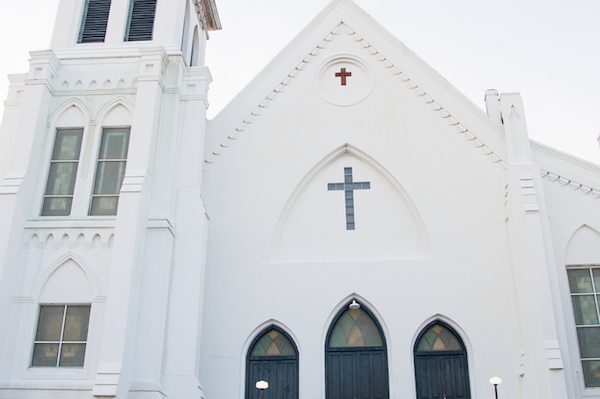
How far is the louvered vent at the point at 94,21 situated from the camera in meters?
16.4

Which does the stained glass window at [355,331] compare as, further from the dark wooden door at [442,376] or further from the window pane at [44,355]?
the window pane at [44,355]

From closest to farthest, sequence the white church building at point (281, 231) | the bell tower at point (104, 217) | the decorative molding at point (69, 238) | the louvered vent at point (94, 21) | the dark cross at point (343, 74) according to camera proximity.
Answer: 1. the bell tower at point (104, 217)
2. the white church building at point (281, 231)
3. the decorative molding at point (69, 238)
4. the louvered vent at point (94, 21)
5. the dark cross at point (343, 74)

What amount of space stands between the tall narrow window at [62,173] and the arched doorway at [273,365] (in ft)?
15.1

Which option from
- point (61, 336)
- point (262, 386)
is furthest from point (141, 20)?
point (262, 386)

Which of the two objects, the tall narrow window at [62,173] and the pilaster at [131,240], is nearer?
the pilaster at [131,240]

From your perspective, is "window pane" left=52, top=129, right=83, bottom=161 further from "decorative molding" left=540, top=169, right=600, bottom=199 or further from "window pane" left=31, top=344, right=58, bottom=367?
"decorative molding" left=540, top=169, right=600, bottom=199

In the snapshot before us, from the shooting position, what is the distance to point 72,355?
41.9 ft

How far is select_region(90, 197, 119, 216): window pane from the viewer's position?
13867 mm

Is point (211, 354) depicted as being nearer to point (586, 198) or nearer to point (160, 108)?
point (160, 108)

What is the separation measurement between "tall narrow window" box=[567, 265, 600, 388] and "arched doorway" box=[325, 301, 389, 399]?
12.6 feet

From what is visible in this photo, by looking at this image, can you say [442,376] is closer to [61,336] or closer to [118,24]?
[61,336]

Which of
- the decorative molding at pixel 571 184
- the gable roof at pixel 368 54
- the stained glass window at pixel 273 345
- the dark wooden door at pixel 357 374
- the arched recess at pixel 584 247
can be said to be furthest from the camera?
the gable roof at pixel 368 54

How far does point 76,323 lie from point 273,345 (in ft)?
12.8

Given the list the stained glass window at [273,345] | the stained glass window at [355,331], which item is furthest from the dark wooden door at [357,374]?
the stained glass window at [273,345]
